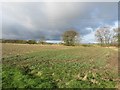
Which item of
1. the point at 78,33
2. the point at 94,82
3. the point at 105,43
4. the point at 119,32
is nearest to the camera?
the point at 94,82

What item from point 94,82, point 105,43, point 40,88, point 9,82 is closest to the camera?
point 40,88

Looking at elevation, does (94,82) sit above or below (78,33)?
below

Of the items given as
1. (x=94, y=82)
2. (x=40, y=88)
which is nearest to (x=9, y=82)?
(x=40, y=88)

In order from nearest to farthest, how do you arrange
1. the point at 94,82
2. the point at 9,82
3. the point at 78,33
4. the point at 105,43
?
the point at 9,82
the point at 94,82
the point at 105,43
the point at 78,33

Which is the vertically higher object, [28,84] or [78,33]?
[78,33]

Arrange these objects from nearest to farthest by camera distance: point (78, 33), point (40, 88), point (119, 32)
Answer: point (40, 88), point (119, 32), point (78, 33)

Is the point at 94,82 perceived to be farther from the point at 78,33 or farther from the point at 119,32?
the point at 78,33

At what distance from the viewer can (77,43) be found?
95812mm

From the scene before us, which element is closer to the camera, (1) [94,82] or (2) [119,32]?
(1) [94,82]

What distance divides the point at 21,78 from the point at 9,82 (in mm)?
823

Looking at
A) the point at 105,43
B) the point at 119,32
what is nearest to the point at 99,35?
the point at 105,43

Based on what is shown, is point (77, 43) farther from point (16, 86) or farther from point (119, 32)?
point (16, 86)

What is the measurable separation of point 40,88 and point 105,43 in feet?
291

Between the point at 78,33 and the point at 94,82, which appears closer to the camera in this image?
the point at 94,82
